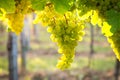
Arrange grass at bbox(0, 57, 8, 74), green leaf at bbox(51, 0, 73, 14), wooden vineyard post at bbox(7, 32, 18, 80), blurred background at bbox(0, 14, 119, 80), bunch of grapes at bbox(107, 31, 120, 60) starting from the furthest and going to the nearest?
grass at bbox(0, 57, 8, 74) < blurred background at bbox(0, 14, 119, 80) < wooden vineyard post at bbox(7, 32, 18, 80) < bunch of grapes at bbox(107, 31, 120, 60) < green leaf at bbox(51, 0, 73, 14)

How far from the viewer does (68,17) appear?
229 cm

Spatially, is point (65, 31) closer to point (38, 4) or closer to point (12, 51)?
point (38, 4)

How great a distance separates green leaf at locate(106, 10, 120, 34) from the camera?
2.03 m

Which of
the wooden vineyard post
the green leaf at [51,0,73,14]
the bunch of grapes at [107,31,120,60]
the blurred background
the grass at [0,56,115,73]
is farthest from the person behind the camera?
the grass at [0,56,115,73]

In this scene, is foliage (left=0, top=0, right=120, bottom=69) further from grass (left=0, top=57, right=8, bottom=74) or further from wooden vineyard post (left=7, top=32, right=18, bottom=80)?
grass (left=0, top=57, right=8, bottom=74)

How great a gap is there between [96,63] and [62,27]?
2309 cm

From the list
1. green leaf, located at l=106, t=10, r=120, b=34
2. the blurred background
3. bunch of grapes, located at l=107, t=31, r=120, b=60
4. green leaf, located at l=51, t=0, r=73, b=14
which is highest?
the blurred background

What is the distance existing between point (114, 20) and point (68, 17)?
0.36 m

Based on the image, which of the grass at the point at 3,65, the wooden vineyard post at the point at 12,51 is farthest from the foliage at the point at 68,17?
the grass at the point at 3,65

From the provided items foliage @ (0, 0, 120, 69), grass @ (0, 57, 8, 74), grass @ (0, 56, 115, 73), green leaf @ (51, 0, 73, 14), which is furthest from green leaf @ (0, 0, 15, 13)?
grass @ (0, 56, 115, 73)

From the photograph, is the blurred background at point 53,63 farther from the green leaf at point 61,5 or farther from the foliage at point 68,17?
the green leaf at point 61,5

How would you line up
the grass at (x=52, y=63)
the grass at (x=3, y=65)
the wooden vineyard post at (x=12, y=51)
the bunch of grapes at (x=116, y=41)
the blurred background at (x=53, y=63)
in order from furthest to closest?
1. the grass at (x=52, y=63)
2. the grass at (x=3, y=65)
3. the blurred background at (x=53, y=63)
4. the wooden vineyard post at (x=12, y=51)
5. the bunch of grapes at (x=116, y=41)

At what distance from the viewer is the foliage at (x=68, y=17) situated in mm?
2053

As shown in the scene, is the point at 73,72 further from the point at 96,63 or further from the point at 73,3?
the point at 73,3
